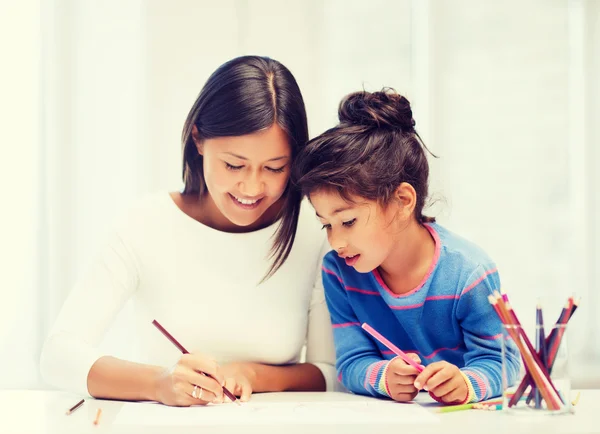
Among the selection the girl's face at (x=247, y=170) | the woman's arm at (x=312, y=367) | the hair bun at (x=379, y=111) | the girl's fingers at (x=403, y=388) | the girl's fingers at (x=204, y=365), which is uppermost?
the hair bun at (x=379, y=111)

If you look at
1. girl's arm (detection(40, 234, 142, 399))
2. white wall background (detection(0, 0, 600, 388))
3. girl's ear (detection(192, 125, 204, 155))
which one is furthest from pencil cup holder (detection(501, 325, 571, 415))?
white wall background (detection(0, 0, 600, 388))

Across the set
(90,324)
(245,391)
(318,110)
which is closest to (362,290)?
(245,391)

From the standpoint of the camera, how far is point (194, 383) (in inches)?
44.9

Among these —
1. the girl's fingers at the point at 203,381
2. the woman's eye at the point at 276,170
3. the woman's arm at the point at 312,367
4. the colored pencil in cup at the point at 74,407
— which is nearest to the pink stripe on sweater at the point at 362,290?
the woman's arm at the point at 312,367

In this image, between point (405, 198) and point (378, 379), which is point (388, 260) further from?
point (378, 379)

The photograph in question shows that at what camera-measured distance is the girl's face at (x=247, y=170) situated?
1.36 meters

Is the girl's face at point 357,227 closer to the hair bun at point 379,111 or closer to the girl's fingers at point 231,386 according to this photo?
the hair bun at point 379,111

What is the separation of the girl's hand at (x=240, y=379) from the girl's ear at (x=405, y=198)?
15.9 inches

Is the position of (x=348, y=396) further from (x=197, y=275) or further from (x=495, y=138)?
(x=495, y=138)

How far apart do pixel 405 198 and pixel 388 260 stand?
13 centimetres

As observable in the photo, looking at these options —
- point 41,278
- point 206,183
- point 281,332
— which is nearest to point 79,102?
point 41,278

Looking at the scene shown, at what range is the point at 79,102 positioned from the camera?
7.57ft

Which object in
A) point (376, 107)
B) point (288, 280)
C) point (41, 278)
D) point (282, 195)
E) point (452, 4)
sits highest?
point (452, 4)

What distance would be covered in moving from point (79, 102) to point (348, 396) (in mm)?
1416
